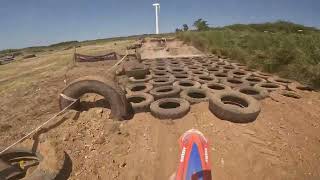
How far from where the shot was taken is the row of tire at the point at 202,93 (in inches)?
261

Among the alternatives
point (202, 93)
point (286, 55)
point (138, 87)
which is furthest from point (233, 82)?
point (138, 87)

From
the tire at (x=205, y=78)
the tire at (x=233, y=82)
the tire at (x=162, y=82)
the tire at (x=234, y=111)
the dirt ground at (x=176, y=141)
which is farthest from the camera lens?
the tire at (x=205, y=78)

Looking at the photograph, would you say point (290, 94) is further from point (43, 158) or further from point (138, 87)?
point (43, 158)

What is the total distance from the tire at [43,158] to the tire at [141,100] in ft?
8.05

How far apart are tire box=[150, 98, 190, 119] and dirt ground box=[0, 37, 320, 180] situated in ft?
0.54

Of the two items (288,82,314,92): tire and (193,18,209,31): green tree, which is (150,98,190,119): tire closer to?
(288,82,314,92): tire

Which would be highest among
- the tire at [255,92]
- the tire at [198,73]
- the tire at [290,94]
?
the tire at [198,73]

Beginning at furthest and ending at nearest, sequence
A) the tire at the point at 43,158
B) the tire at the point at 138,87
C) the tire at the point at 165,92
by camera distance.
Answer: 1. the tire at the point at 138,87
2. the tire at the point at 165,92
3. the tire at the point at 43,158

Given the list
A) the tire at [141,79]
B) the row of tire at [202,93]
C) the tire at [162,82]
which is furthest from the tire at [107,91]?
the tire at [141,79]

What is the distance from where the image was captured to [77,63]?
16.1m

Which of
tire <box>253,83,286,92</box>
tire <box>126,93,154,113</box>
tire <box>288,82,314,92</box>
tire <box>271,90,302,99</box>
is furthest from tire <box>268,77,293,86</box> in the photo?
tire <box>126,93,154,113</box>

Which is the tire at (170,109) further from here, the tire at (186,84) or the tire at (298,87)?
the tire at (298,87)

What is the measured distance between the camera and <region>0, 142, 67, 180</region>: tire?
14.5ft

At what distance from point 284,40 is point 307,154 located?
8.41 metres
